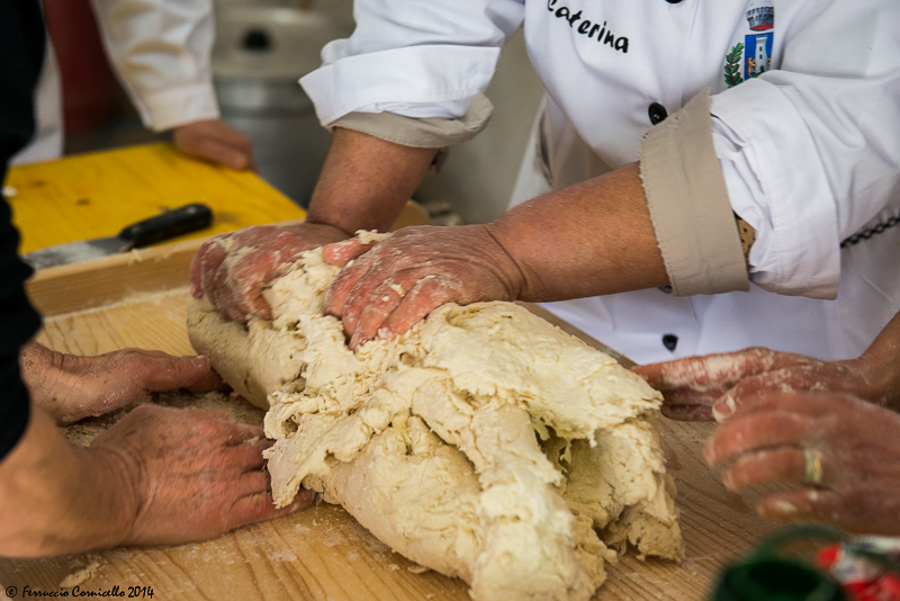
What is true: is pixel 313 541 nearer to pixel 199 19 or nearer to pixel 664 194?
pixel 664 194

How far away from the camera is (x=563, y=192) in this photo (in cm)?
127

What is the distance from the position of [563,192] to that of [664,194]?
0.18 m

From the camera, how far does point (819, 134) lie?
1.09m

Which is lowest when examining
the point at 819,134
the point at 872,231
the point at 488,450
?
the point at 488,450

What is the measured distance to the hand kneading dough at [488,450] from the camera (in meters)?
0.92

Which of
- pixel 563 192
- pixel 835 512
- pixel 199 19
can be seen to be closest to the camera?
pixel 835 512

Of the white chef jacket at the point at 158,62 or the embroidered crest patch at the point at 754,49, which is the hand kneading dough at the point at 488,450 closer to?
the embroidered crest patch at the point at 754,49

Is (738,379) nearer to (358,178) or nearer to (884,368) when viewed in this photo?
(884,368)

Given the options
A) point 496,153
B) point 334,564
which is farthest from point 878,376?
point 496,153

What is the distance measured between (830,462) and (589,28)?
0.90m

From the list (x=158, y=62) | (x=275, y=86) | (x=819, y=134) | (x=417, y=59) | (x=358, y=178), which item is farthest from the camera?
(x=275, y=86)

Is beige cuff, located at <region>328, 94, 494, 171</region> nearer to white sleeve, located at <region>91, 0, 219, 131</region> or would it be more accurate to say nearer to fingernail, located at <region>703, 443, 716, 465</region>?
fingernail, located at <region>703, 443, 716, 465</region>

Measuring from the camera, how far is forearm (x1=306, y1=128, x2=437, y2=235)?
160 cm

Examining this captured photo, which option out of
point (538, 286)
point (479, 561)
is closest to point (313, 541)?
point (479, 561)
